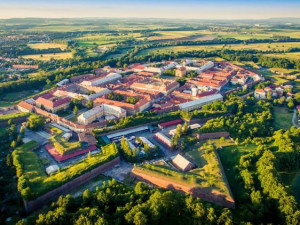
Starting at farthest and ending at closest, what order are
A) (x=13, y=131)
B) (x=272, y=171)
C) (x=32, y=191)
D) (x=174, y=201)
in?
(x=13, y=131) → (x=272, y=171) → (x=32, y=191) → (x=174, y=201)

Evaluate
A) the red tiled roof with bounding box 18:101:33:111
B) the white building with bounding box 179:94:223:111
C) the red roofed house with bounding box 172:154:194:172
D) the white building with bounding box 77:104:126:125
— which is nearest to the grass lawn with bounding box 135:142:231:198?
the red roofed house with bounding box 172:154:194:172

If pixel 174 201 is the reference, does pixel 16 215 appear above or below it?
below

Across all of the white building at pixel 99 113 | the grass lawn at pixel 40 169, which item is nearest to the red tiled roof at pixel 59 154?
the grass lawn at pixel 40 169

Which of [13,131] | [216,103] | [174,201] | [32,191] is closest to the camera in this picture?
[174,201]

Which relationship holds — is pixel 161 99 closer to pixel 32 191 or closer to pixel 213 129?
pixel 213 129

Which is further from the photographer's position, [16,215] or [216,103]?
[216,103]

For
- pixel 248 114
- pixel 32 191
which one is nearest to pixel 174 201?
pixel 32 191

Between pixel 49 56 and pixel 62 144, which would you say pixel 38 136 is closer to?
pixel 62 144

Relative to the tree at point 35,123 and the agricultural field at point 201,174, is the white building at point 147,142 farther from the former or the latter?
the tree at point 35,123
